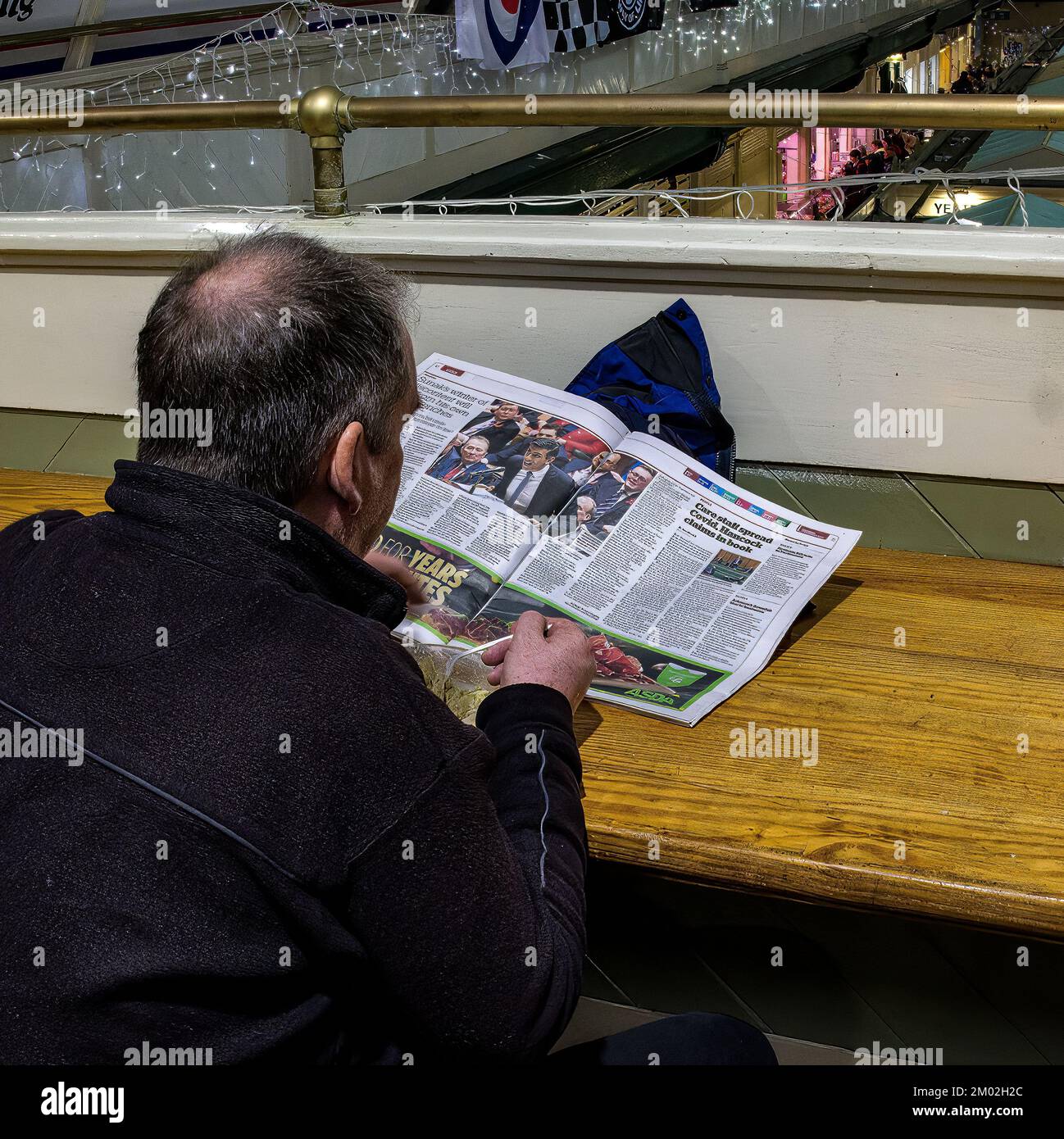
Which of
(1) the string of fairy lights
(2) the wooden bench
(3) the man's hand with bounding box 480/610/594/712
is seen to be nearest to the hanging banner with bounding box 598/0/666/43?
(1) the string of fairy lights

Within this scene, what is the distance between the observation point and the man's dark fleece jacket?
2.30ft

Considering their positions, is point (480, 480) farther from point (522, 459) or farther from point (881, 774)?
point (881, 774)

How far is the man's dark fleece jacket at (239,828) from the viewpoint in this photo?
2.30ft

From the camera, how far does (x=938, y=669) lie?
50.5 inches

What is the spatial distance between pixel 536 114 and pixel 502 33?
467 centimetres

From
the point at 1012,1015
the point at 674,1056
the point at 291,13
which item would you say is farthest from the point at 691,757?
the point at 291,13

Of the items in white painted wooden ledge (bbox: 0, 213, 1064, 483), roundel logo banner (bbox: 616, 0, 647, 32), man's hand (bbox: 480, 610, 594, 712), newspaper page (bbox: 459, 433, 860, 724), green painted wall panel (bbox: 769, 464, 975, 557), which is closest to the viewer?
man's hand (bbox: 480, 610, 594, 712)

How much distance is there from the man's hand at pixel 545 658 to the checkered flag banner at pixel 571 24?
19.0ft

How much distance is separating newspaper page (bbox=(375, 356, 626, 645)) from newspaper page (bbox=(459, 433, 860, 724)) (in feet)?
0.09

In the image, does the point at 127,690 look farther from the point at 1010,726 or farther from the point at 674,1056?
the point at 1010,726

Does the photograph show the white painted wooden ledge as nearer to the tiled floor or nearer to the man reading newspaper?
the tiled floor

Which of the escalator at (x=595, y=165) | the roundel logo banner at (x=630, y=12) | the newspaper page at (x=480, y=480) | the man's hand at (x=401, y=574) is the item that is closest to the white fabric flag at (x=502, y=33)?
the escalator at (x=595, y=165)

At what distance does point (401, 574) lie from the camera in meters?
1.33
